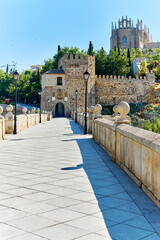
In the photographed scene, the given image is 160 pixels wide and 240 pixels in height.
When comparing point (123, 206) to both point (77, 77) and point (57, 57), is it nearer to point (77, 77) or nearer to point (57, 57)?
point (77, 77)

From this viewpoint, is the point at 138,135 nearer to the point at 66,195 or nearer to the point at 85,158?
the point at 66,195

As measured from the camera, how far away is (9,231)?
10.3 feet

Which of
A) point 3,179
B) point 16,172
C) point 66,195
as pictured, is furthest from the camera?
point 16,172

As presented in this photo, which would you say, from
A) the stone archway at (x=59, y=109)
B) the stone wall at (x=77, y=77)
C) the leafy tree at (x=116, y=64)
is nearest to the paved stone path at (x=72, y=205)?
the stone wall at (x=77, y=77)

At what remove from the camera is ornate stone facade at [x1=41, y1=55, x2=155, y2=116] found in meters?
61.0

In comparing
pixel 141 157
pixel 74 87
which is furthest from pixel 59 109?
pixel 141 157

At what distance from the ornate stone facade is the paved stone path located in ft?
170

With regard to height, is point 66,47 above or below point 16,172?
above

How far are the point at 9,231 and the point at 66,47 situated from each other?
2987 inches

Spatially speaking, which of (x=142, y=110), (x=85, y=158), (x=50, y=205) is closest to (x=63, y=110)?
(x=142, y=110)

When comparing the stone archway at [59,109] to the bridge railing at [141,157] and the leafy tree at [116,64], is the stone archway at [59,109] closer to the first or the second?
the leafy tree at [116,64]

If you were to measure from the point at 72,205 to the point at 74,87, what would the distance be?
58.2 m

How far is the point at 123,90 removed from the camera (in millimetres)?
67250

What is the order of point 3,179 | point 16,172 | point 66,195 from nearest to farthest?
1. point 66,195
2. point 3,179
3. point 16,172
